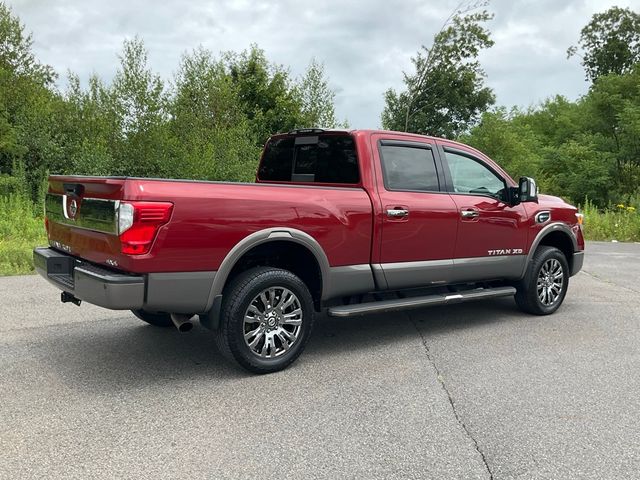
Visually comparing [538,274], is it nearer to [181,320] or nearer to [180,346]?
[180,346]

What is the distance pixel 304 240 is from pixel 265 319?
0.68m

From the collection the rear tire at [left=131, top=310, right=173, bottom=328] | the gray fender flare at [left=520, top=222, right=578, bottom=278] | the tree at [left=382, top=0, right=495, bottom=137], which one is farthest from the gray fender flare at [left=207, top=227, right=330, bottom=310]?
the tree at [left=382, top=0, right=495, bottom=137]

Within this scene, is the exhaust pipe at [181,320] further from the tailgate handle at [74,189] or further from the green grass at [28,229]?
the green grass at [28,229]

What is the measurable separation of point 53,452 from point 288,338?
188 cm

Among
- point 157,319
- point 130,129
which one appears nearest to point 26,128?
point 130,129

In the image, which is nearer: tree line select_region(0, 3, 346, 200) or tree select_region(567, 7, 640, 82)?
tree line select_region(0, 3, 346, 200)

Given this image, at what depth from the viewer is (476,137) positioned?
107 feet

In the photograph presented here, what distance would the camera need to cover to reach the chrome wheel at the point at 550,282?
645cm

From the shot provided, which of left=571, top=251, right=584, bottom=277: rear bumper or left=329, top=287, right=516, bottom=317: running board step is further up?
left=571, top=251, right=584, bottom=277: rear bumper

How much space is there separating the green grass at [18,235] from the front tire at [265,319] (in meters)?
5.86

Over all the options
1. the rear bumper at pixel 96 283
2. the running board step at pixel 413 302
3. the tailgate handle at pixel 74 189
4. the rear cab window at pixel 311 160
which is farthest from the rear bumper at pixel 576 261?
the tailgate handle at pixel 74 189

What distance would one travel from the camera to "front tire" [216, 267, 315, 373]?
13.8 feet

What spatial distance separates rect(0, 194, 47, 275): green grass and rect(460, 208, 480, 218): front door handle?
21.9 ft

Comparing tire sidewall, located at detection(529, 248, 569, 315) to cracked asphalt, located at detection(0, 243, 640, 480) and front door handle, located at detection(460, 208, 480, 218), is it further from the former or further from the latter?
front door handle, located at detection(460, 208, 480, 218)
